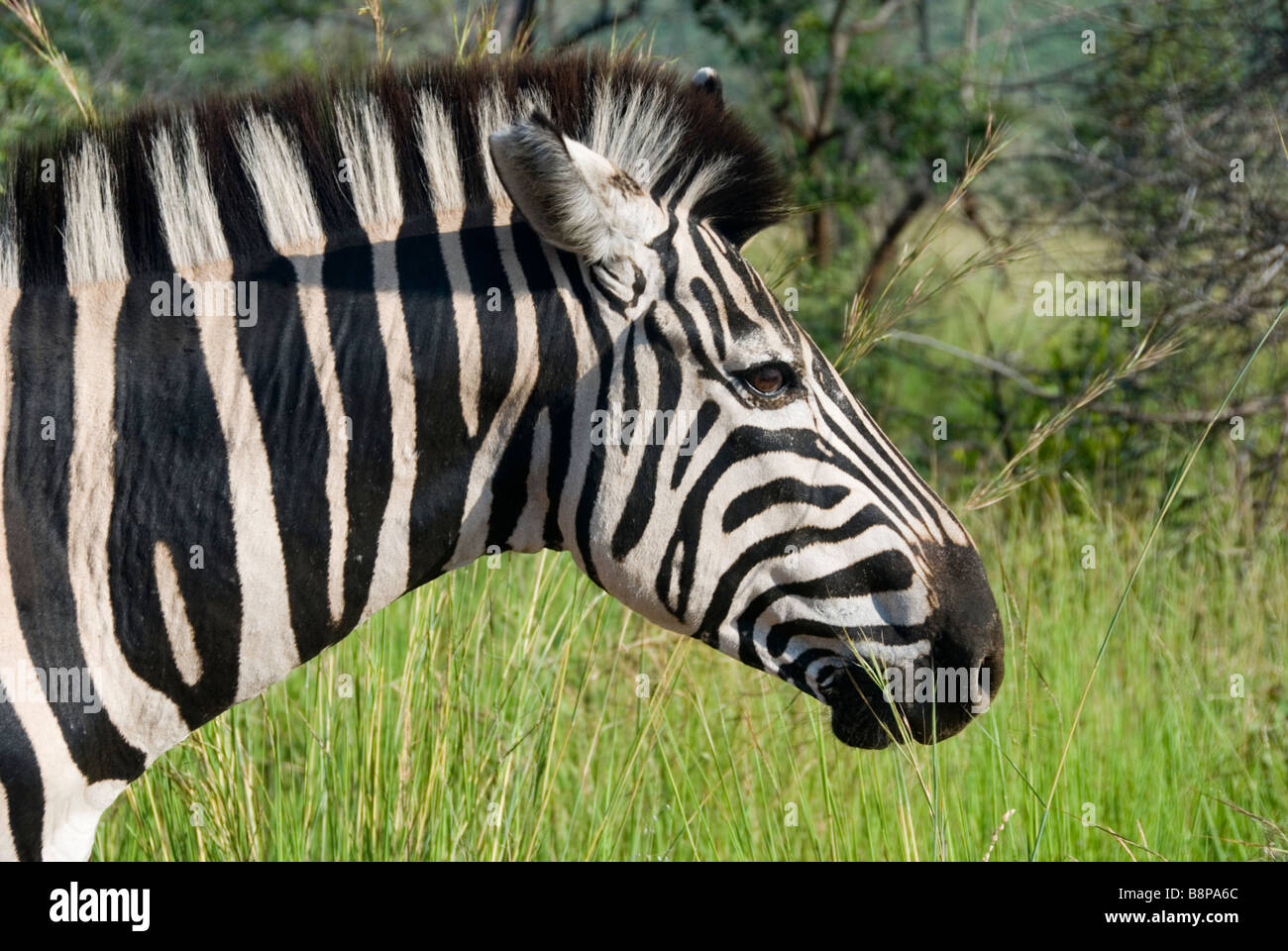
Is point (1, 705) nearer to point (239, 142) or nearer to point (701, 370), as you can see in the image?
point (239, 142)

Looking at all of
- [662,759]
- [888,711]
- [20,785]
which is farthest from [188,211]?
[662,759]

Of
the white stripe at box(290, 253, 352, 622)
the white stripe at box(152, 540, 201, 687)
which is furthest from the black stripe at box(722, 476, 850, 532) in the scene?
the white stripe at box(152, 540, 201, 687)

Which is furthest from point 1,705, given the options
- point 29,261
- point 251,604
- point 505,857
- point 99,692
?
point 505,857

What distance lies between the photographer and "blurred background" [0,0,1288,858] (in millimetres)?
3453

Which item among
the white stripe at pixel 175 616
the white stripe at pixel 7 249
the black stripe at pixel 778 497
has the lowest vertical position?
the white stripe at pixel 175 616

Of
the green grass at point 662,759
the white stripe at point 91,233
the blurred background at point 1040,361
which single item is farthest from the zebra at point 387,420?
the green grass at point 662,759

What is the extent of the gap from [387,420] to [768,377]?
0.71 meters

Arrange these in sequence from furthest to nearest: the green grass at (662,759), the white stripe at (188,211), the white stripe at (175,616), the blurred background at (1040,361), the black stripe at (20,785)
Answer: the blurred background at (1040,361)
the green grass at (662,759)
the white stripe at (188,211)
the white stripe at (175,616)
the black stripe at (20,785)

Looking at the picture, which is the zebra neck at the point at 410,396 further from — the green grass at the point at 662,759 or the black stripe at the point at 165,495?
the green grass at the point at 662,759

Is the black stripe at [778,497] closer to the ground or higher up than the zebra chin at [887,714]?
higher up

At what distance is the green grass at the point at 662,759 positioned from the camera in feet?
10.6

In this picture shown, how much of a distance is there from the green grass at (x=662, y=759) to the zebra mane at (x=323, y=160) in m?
1.30

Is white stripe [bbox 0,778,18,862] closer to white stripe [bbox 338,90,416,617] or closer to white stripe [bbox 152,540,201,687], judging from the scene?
white stripe [bbox 152,540,201,687]

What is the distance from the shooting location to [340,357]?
7.23 feet
